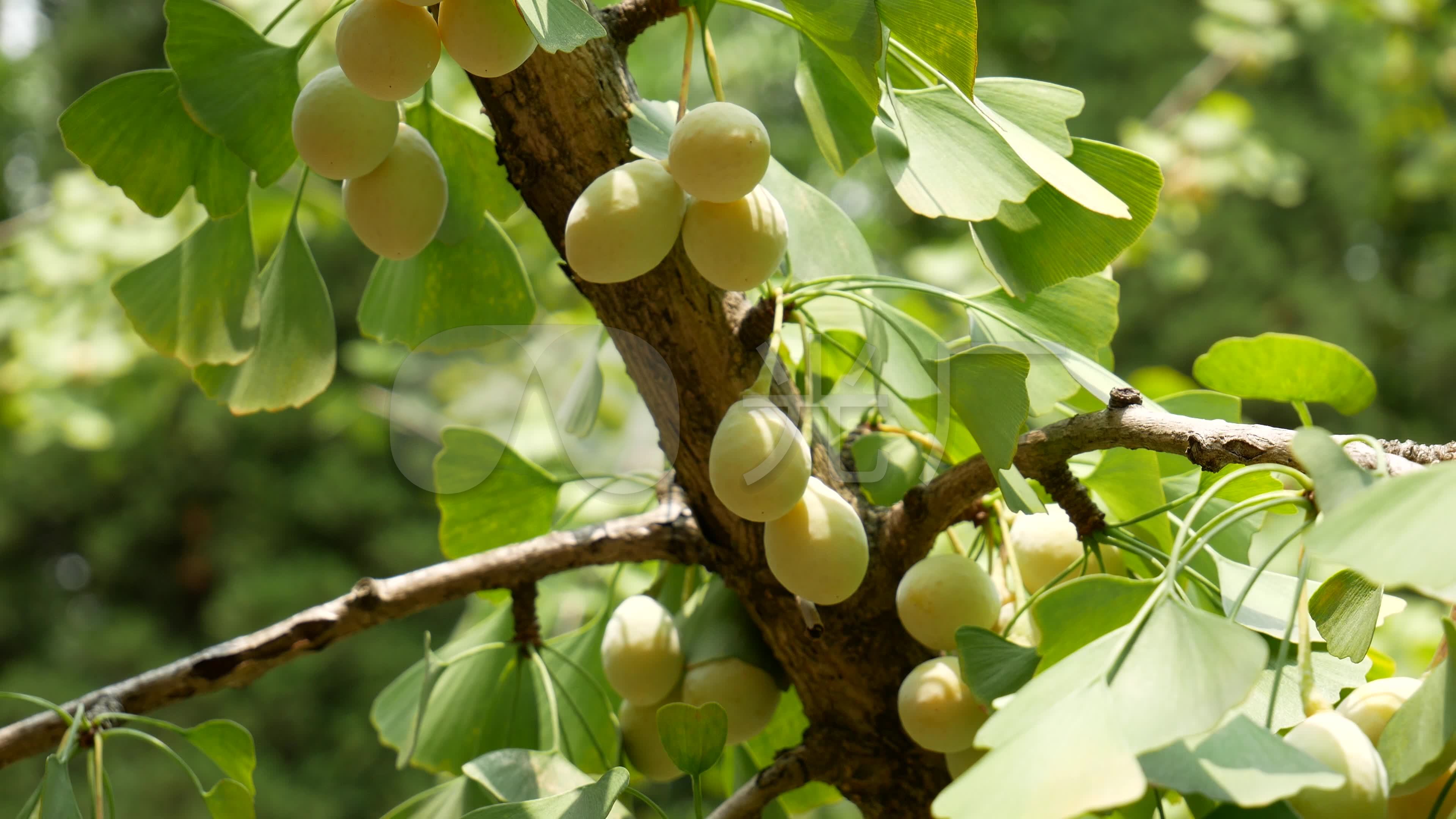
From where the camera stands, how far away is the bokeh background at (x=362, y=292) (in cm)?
190

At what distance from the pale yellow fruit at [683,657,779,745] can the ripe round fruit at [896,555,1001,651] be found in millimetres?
79

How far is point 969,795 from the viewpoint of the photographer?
0.21m

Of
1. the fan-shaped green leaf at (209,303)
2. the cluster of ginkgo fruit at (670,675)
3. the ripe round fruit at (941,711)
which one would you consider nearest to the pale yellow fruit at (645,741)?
the cluster of ginkgo fruit at (670,675)

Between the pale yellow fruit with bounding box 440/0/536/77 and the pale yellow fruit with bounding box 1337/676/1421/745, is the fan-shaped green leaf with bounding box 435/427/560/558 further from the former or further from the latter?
the pale yellow fruit with bounding box 1337/676/1421/745

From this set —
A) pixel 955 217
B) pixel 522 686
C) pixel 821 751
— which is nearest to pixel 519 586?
pixel 522 686

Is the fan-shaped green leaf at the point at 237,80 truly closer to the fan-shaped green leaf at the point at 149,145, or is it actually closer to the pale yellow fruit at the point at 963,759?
the fan-shaped green leaf at the point at 149,145

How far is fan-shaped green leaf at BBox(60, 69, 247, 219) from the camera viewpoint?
0.41 metres

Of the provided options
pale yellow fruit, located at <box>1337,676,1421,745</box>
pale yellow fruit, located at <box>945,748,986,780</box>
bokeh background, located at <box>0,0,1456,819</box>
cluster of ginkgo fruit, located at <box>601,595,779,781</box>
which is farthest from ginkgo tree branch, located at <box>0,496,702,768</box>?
bokeh background, located at <box>0,0,1456,819</box>

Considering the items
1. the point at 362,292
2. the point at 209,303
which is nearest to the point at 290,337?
the point at 209,303

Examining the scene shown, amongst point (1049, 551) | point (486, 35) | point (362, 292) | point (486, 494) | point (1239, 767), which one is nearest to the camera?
point (1239, 767)

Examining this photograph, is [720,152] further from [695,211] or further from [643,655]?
[643,655]

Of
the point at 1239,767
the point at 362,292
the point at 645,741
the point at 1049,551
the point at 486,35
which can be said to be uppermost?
the point at 486,35

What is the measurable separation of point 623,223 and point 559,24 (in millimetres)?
64

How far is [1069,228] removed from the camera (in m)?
0.37
